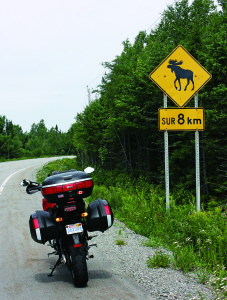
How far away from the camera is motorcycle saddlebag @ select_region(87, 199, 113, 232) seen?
4.49 meters

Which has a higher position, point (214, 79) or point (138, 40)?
point (138, 40)

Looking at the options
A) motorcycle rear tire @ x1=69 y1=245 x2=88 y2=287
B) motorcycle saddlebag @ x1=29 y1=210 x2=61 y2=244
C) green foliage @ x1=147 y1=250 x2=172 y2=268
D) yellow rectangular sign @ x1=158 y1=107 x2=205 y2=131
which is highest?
yellow rectangular sign @ x1=158 y1=107 x2=205 y2=131

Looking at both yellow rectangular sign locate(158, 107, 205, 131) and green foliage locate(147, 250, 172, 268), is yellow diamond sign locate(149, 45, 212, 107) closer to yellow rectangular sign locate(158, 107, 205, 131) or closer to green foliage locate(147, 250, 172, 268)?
yellow rectangular sign locate(158, 107, 205, 131)

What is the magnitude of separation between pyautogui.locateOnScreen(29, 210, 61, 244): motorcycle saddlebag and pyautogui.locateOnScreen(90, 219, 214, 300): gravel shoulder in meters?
1.18

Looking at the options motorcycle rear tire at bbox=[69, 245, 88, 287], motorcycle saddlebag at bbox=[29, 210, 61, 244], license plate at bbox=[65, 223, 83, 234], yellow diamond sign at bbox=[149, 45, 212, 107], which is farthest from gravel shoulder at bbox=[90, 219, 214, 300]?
yellow diamond sign at bbox=[149, 45, 212, 107]

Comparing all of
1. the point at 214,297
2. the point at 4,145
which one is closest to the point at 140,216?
the point at 214,297

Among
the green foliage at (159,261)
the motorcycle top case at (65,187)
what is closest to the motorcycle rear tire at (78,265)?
the motorcycle top case at (65,187)

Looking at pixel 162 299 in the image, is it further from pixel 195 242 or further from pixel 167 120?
pixel 167 120

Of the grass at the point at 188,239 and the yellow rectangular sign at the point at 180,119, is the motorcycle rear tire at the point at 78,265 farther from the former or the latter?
the yellow rectangular sign at the point at 180,119

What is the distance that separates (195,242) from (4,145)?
316ft

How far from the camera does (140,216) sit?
25.1 feet

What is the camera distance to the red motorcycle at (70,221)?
13.6 ft

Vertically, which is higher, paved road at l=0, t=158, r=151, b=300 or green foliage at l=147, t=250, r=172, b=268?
green foliage at l=147, t=250, r=172, b=268

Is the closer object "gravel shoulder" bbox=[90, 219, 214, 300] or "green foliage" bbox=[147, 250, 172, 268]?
"gravel shoulder" bbox=[90, 219, 214, 300]
